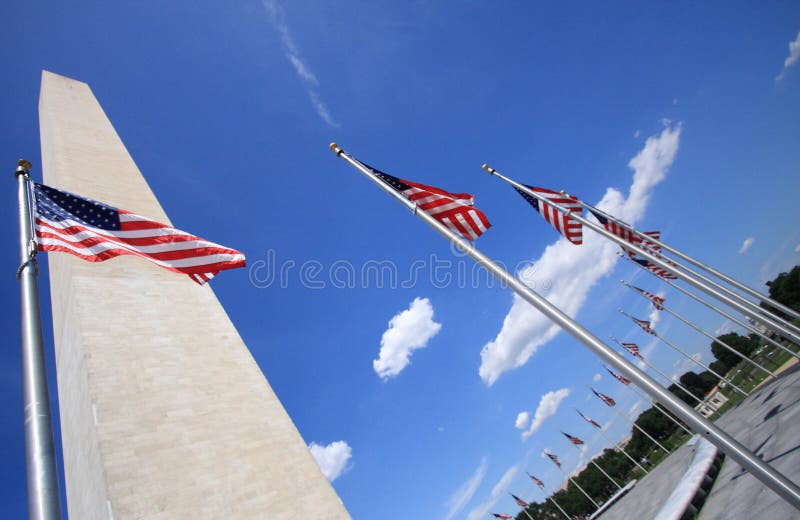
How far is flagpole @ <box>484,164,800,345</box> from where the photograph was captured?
7471mm

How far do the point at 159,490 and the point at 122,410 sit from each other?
1863 mm

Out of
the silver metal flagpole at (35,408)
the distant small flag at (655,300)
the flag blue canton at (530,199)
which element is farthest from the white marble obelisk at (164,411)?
the distant small flag at (655,300)

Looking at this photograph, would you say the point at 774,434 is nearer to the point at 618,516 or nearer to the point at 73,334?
the point at 618,516

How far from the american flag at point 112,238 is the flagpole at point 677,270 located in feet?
25.6

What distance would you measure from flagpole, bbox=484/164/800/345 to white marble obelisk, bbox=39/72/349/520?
27.1ft

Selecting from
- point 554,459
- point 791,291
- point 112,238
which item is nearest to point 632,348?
point 554,459

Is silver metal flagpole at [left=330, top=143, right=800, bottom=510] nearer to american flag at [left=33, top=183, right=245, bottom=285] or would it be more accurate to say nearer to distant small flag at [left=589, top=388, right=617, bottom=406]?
american flag at [left=33, top=183, right=245, bottom=285]

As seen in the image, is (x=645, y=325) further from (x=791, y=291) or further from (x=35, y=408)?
(x=791, y=291)

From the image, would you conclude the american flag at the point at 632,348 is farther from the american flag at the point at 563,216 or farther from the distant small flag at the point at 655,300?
the american flag at the point at 563,216

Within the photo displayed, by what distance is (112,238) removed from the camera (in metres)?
5.82

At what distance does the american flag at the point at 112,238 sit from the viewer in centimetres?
543

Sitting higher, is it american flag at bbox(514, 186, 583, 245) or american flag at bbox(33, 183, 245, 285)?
american flag at bbox(33, 183, 245, 285)

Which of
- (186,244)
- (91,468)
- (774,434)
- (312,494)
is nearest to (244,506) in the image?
(312,494)

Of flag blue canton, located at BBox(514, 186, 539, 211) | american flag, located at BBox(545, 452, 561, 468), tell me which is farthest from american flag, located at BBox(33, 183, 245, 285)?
american flag, located at BBox(545, 452, 561, 468)
